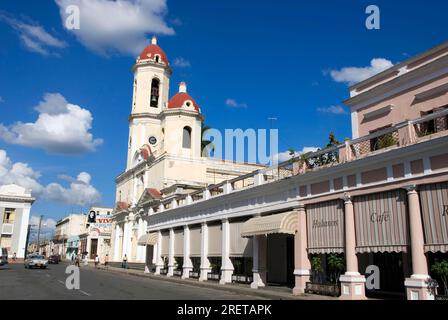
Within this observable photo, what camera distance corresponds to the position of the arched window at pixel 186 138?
4916 centimetres

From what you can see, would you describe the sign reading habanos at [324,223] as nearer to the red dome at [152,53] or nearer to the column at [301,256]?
the column at [301,256]

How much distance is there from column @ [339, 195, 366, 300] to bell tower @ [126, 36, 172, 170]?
4293cm

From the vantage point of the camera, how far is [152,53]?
5944 cm

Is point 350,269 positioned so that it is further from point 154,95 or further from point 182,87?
point 154,95

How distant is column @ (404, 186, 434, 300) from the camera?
12477 mm

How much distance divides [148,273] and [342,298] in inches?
809

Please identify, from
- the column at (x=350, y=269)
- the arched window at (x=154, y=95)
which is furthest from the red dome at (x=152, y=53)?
the column at (x=350, y=269)

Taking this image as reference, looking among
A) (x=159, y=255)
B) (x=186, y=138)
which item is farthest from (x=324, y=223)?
(x=186, y=138)

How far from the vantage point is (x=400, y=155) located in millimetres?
13312

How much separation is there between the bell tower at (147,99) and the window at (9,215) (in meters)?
23.0

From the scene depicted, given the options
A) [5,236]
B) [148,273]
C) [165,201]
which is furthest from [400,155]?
[5,236]

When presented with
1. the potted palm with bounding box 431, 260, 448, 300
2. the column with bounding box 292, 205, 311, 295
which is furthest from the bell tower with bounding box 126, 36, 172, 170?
the potted palm with bounding box 431, 260, 448, 300
